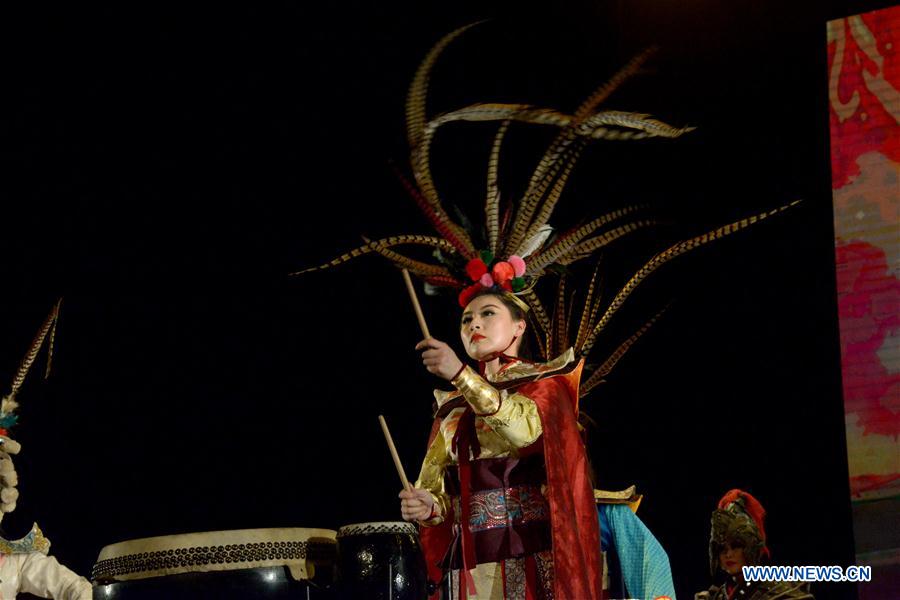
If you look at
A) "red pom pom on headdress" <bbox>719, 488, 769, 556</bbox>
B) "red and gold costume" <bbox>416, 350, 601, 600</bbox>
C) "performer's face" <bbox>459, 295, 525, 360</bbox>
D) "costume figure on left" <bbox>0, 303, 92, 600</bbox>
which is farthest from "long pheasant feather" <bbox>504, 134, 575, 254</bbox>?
"costume figure on left" <bbox>0, 303, 92, 600</bbox>

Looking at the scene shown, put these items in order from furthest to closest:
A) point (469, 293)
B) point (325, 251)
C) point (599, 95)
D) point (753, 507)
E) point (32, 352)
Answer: point (325, 251) < point (32, 352) < point (753, 507) < point (599, 95) < point (469, 293)

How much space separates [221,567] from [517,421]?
0.76 m

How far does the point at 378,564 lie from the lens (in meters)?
2.73

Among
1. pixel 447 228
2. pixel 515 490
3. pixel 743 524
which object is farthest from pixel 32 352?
Answer: pixel 743 524

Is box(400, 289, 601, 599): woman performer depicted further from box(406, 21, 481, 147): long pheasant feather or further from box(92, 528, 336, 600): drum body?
box(406, 21, 481, 147): long pheasant feather

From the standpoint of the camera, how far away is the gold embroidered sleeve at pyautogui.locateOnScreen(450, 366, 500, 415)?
104 inches

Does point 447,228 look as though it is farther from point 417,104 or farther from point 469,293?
point 417,104

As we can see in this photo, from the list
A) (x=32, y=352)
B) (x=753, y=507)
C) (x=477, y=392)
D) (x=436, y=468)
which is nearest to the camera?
(x=477, y=392)

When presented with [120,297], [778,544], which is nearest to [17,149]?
[120,297]

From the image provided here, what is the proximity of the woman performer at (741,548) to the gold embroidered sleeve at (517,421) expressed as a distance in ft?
3.88

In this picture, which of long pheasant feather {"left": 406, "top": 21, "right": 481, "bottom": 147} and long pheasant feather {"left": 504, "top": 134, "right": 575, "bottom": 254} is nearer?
long pheasant feather {"left": 504, "top": 134, "right": 575, "bottom": 254}

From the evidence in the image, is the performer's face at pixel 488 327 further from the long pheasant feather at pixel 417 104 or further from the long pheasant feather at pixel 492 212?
the long pheasant feather at pixel 417 104

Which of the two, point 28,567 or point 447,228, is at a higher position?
point 447,228

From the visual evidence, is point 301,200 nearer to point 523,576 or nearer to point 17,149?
point 17,149
